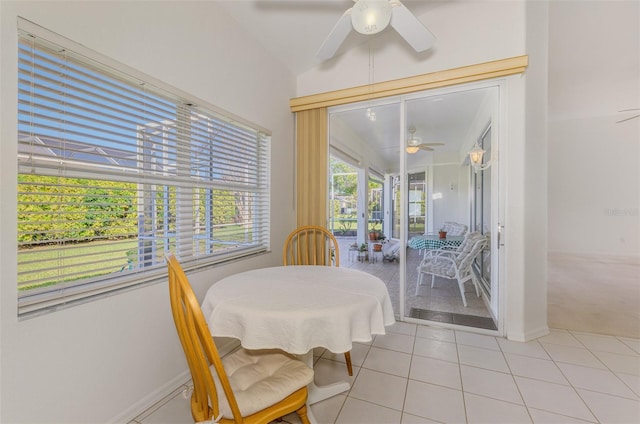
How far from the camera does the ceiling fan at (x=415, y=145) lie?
9.38 feet

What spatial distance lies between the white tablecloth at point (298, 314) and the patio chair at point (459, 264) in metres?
1.78

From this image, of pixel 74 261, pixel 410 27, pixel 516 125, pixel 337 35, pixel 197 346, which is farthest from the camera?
pixel 516 125

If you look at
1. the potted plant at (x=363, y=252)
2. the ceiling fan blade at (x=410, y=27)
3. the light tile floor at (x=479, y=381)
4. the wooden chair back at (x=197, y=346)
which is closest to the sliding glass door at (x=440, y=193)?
the light tile floor at (x=479, y=381)

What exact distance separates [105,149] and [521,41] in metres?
3.18

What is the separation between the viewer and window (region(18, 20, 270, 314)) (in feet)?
3.73

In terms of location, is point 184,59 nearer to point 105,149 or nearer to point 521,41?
point 105,149

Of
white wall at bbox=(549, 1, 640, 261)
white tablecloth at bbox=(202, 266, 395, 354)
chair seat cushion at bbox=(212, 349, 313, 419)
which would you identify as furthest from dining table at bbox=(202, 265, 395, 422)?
white wall at bbox=(549, 1, 640, 261)

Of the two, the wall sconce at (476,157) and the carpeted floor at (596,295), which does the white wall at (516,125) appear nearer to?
the wall sconce at (476,157)

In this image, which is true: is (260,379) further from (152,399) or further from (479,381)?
(479,381)

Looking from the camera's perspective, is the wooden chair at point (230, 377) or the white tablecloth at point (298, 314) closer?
the wooden chair at point (230, 377)

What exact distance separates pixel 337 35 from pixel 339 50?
1161mm

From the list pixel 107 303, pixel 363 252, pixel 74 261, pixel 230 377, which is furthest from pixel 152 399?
pixel 363 252

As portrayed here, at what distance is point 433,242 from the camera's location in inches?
116

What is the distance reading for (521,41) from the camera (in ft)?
7.40
